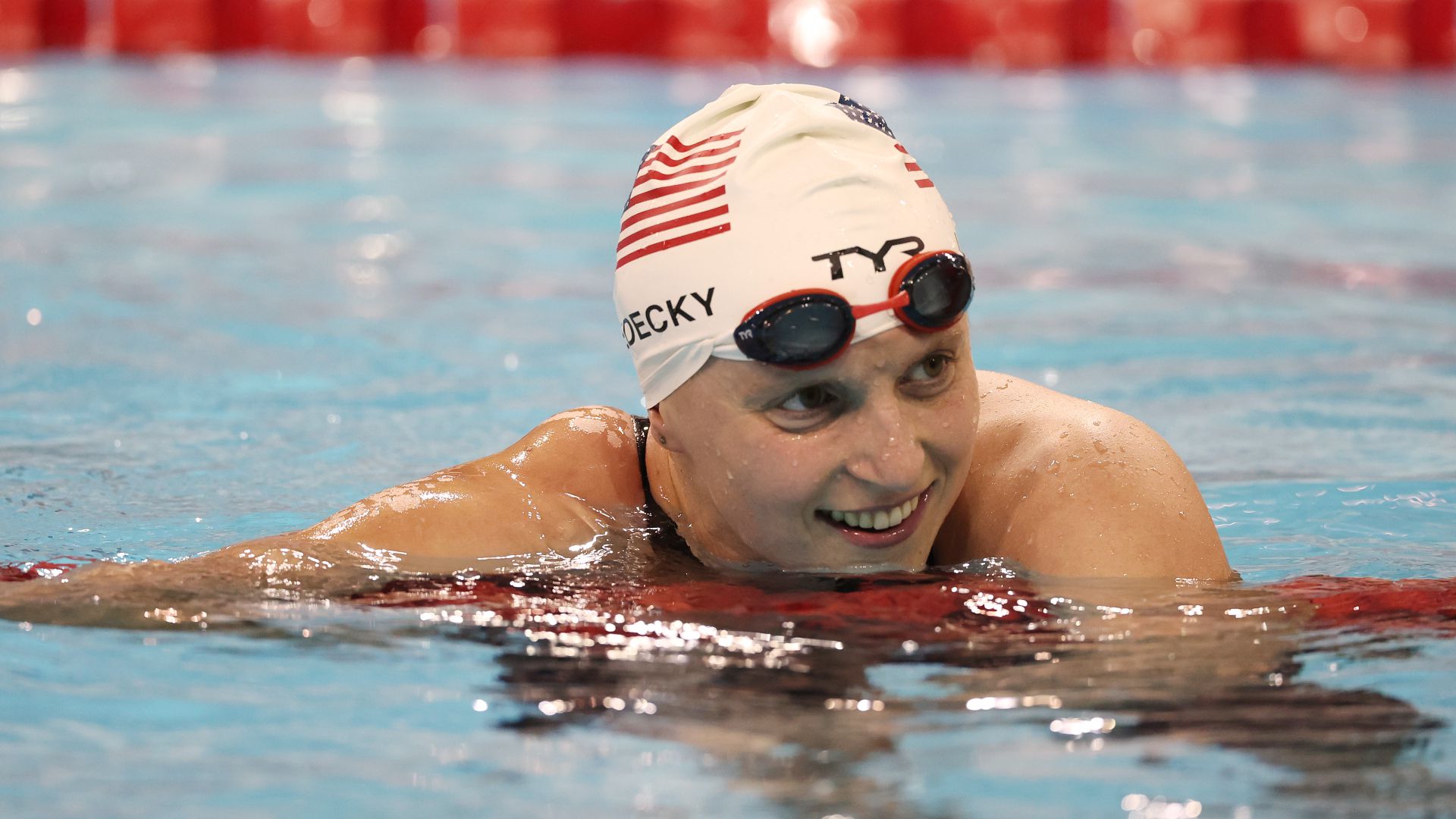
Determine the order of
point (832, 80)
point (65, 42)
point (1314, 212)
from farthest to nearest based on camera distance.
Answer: point (65, 42) → point (832, 80) → point (1314, 212)

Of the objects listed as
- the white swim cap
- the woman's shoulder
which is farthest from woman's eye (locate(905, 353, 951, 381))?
the woman's shoulder

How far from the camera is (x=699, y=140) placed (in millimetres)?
3168

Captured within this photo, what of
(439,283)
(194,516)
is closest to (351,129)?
(439,283)

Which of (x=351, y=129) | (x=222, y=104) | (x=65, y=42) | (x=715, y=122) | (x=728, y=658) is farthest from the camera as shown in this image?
(x=65, y=42)

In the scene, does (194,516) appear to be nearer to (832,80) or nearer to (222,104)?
(222,104)

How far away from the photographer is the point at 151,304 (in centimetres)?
696

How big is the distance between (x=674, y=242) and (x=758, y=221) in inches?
7.2

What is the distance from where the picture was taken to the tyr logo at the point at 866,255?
2.94 meters

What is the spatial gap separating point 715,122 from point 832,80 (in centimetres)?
1078

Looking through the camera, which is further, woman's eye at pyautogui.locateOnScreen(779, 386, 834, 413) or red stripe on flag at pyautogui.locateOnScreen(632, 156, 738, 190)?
red stripe on flag at pyautogui.locateOnScreen(632, 156, 738, 190)

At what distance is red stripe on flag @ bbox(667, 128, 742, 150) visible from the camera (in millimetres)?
3109

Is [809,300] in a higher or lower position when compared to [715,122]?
lower

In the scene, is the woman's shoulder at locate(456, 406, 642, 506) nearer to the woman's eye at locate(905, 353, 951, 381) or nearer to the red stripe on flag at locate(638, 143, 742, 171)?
the red stripe on flag at locate(638, 143, 742, 171)

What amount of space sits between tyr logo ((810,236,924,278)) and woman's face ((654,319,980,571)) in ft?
0.45
